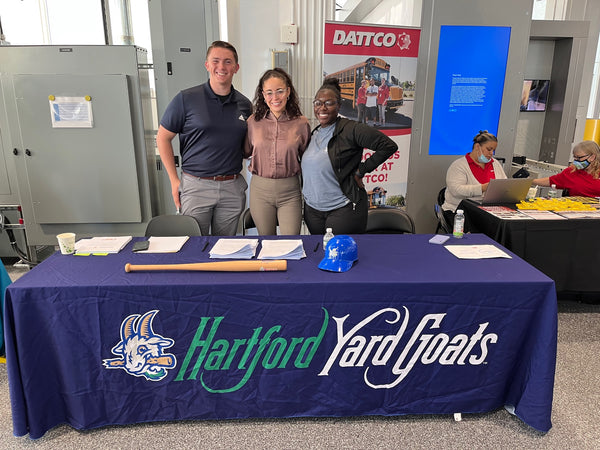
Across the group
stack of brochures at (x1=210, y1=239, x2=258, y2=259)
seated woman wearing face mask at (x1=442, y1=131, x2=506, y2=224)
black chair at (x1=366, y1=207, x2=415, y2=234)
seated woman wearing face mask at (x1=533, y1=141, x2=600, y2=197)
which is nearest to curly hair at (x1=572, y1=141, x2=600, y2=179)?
seated woman wearing face mask at (x1=533, y1=141, x2=600, y2=197)

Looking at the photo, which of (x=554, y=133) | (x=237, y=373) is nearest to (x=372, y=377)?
(x=237, y=373)

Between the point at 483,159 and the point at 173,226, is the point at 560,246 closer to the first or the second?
the point at 483,159

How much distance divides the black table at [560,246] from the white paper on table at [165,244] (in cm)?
201

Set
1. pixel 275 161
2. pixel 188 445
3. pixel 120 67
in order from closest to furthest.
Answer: pixel 188 445, pixel 275 161, pixel 120 67

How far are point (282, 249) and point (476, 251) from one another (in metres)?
0.95

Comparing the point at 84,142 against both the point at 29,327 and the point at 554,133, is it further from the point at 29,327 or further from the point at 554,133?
the point at 554,133

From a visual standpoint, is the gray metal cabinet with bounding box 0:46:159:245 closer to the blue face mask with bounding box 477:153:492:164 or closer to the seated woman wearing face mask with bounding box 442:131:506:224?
the seated woman wearing face mask with bounding box 442:131:506:224

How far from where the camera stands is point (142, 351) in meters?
1.74

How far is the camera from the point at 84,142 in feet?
11.9

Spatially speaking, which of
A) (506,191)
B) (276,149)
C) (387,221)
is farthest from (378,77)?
(276,149)

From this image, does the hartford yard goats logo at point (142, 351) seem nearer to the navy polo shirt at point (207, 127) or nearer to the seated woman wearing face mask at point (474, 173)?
the navy polo shirt at point (207, 127)

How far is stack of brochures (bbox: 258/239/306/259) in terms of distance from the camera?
1973mm

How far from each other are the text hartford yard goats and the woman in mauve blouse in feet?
3.21

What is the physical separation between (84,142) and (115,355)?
253cm
